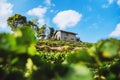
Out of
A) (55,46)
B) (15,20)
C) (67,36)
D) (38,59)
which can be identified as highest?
(15,20)

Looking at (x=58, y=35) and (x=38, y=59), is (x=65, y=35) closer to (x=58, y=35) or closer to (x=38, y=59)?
(x=58, y=35)

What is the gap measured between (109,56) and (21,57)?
0.28m

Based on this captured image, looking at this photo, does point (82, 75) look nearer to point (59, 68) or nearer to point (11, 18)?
point (59, 68)

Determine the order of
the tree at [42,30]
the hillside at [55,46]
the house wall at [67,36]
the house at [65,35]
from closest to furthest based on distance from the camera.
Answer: the hillside at [55,46] < the house at [65,35] < the house wall at [67,36] < the tree at [42,30]

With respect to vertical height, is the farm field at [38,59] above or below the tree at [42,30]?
below

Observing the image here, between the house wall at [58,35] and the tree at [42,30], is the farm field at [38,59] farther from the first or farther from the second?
the tree at [42,30]

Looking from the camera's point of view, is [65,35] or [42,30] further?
[42,30]

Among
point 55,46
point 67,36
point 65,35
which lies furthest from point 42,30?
point 55,46

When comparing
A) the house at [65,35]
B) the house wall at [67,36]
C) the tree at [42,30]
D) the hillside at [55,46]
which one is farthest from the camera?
the tree at [42,30]

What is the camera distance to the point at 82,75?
64 centimetres

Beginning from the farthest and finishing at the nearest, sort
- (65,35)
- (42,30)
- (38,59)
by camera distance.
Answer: (42,30)
(65,35)
(38,59)

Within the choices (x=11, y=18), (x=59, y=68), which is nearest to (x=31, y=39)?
(x=59, y=68)

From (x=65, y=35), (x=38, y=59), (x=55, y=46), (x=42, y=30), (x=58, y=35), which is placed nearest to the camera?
(x=38, y=59)

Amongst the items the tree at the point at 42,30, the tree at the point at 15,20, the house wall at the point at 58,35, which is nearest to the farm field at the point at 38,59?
the house wall at the point at 58,35
